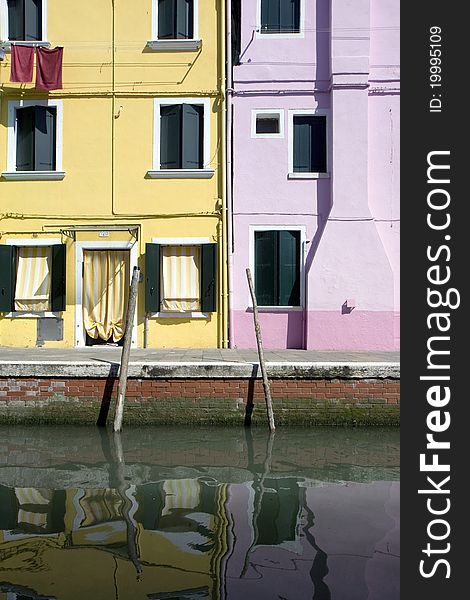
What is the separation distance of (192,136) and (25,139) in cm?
334

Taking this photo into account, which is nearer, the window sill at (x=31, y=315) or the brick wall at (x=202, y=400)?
the brick wall at (x=202, y=400)

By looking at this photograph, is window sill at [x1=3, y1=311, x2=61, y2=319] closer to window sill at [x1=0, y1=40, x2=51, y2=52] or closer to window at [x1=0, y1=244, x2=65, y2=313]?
window at [x1=0, y1=244, x2=65, y2=313]

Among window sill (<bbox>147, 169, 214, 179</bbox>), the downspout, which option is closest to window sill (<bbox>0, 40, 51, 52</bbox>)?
A: window sill (<bbox>147, 169, 214, 179</bbox>)

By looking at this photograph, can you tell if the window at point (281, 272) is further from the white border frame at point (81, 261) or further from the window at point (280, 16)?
the window at point (280, 16)

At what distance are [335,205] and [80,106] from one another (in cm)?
540

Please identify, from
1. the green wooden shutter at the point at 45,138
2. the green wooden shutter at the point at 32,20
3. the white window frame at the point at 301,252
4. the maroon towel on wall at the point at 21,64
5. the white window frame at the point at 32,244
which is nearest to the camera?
the maroon towel on wall at the point at 21,64

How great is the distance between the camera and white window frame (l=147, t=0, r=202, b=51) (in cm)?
1138

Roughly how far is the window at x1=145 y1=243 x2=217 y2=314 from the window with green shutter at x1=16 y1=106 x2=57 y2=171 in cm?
277

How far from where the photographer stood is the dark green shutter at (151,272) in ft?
36.7

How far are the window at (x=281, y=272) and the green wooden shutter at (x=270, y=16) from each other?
4.03 metres

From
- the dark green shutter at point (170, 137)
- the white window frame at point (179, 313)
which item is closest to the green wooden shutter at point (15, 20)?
the dark green shutter at point (170, 137)

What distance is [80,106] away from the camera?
1151 centimetres

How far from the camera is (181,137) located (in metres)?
11.4

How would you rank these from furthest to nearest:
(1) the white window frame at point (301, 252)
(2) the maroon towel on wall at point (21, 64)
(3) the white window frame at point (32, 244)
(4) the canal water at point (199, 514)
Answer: (3) the white window frame at point (32, 244) < (1) the white window frame at point (301, 252) < (2) the maroon towel on wall at point (21, 64) < (4) the canal water at point (199, 514)
